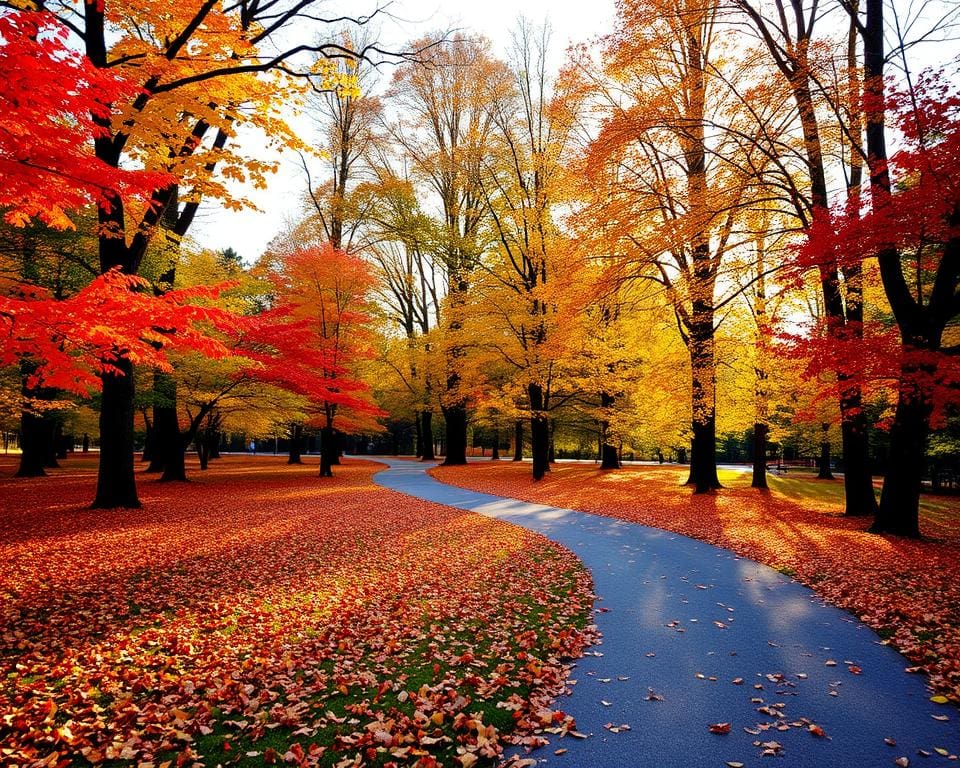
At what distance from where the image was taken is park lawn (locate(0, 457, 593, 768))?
3396 millimetres

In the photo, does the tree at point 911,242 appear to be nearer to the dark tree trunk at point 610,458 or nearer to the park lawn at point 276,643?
the park lawn at point 276,643

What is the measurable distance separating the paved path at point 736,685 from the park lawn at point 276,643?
1.35ft

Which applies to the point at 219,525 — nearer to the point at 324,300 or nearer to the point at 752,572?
the point at 752,572

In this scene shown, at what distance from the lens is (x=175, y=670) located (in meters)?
4.30

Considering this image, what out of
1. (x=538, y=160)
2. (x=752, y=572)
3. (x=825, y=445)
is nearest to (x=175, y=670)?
(x=752, y=572)

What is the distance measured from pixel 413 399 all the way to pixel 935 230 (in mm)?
31054

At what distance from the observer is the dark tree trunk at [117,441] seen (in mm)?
11070

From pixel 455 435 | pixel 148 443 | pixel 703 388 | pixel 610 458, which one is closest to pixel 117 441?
pixel 703 388

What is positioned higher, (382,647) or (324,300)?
(324,300)

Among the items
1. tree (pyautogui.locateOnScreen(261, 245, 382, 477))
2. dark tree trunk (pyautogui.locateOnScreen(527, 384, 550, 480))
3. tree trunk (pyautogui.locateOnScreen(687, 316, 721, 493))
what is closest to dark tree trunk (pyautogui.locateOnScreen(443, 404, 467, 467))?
tree (pyautogui.locateOnScreen(261, 245, 382, 477))

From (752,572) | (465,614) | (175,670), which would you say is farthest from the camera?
(752,572)

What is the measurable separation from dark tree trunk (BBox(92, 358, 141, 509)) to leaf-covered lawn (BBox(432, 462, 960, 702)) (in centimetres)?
1084

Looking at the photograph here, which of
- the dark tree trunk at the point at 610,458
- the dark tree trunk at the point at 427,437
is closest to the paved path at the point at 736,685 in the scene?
the dark tree trunk at the point at 610,458

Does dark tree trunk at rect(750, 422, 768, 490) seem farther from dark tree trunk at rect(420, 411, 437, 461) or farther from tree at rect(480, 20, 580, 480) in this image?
dark tree trunk at rect(420, 411, 437, 461)
